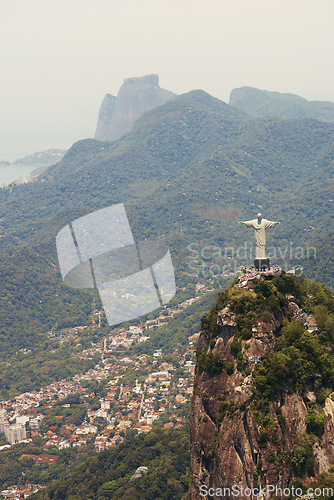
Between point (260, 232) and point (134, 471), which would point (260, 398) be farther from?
point (134, 471)

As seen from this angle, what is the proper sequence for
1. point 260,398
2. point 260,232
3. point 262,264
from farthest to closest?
point 262,264 → point 260,232 → point 260,398

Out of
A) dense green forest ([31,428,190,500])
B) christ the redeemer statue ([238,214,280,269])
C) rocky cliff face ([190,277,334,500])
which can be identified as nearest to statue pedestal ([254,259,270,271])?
christ the redeemer statue ([238,214,280,269])

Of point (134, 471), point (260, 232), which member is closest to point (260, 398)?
point (260, 232)

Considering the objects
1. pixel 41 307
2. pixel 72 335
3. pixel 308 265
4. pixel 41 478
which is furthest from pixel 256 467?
pixel 41 307

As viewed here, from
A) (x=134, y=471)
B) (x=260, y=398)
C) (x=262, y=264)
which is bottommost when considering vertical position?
(x=134, y=471)

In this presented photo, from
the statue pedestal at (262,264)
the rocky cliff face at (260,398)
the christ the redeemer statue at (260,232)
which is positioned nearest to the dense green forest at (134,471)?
the rocky cliff face at (260,398)

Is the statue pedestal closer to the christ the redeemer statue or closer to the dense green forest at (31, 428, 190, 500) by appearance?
the christ the redeemer statue

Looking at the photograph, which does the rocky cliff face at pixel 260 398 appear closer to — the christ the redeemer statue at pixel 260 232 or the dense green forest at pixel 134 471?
the christ the redeemer statue at pixel 260 232

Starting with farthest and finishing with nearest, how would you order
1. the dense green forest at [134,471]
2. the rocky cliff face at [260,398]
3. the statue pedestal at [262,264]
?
the dense green forest at [134,471], the statue pedestal at [262,264], the rocky cliff face at [260,398]
